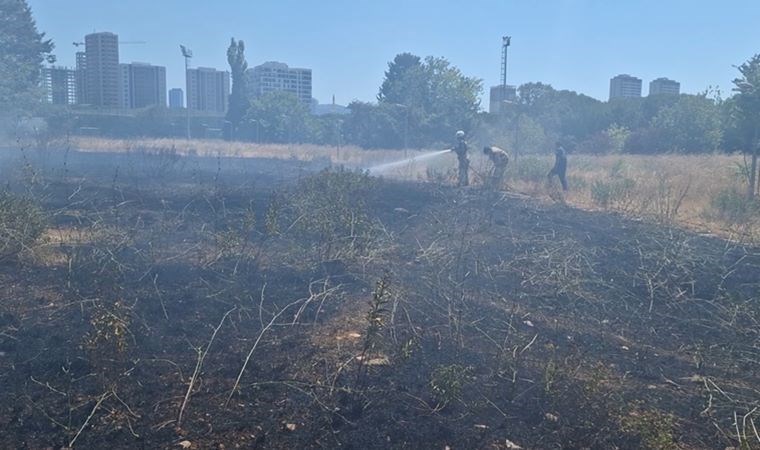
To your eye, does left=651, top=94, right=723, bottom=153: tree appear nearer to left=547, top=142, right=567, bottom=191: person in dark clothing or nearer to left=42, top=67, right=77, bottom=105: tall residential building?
left=547, top=142, right=567, bottom=191: person in dark clothing

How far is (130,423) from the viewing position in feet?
12.1

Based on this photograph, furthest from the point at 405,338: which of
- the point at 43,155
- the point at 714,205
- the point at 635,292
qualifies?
the point at 43,155

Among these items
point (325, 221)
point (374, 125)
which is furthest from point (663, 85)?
point (325, 221)

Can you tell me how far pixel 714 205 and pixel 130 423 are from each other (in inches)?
480

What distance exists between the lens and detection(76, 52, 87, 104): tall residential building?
168ft

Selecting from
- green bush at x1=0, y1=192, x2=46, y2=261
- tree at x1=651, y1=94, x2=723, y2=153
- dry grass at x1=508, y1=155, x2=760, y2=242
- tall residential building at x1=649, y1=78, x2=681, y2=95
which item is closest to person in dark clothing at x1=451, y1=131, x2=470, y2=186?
dry grass at x1=508, y1=155, x2=760, y2=242

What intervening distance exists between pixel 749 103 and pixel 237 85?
135 ft

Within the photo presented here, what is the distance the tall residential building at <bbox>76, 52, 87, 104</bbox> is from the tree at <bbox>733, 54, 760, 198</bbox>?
164 ft

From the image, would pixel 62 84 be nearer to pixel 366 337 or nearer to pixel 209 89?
pixel 209 89

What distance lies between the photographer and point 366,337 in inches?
191

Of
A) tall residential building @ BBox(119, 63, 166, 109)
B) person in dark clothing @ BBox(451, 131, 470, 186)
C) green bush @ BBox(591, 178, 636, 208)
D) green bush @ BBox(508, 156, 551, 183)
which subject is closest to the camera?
green bush @ BBox(591, 178, 636, 208)

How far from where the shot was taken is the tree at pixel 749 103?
48.7 ft

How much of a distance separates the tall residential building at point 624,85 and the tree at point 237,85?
46964 mm

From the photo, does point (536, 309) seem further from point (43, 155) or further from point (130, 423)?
point (43, 155)
